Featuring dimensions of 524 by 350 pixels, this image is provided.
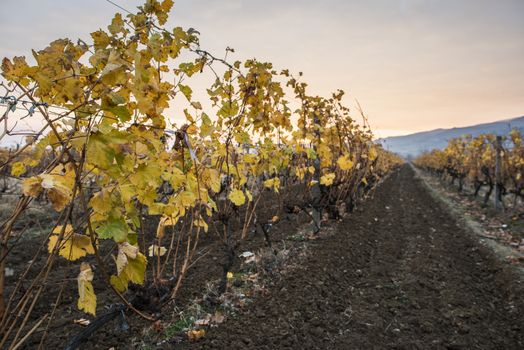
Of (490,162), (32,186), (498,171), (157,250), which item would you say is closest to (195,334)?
(157,250)

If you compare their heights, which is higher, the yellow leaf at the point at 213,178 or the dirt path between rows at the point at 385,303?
the yellow leaf at the point at 213,178

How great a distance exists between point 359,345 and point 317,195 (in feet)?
11.4

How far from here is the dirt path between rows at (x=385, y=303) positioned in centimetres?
299

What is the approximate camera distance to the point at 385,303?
12.5ft

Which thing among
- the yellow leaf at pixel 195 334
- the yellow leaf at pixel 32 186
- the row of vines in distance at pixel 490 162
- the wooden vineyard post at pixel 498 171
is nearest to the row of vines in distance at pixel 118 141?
the yellow leaf at pixel 32 186

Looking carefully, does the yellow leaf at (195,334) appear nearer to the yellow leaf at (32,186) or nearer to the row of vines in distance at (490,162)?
the yellow leaf at (32,186)

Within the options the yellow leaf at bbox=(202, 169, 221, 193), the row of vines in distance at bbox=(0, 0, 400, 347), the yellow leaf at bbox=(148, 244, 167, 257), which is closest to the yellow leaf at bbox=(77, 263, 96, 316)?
the row of vines in distance at bbox=(0, 0, 400, 347)

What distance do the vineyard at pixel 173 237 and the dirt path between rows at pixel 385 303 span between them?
25 mm

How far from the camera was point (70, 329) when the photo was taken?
2.94 metres

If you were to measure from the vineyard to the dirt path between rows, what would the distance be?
25 mm

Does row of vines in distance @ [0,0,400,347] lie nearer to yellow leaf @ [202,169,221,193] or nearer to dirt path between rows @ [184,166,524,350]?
yellow leaf @ [202,169,221,193]

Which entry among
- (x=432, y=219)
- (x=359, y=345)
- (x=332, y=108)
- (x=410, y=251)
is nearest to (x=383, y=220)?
(x=432, y=219)

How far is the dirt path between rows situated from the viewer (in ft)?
9.82

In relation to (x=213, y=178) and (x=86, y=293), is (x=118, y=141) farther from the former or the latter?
(x=213, y=178)
